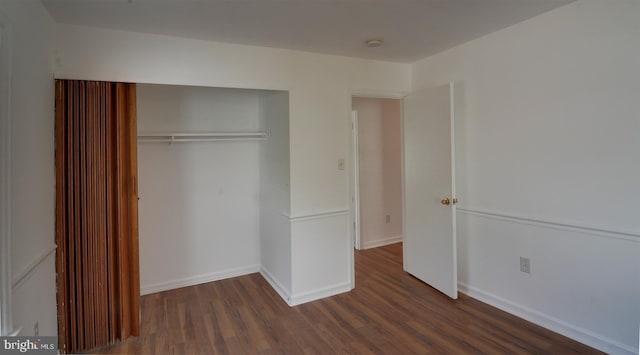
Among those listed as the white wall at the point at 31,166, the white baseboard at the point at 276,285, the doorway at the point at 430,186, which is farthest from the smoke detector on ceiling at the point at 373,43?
the white baseboard at the point at 276,285

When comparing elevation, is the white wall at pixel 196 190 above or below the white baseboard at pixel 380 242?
above

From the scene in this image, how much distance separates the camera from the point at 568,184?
2.36 m

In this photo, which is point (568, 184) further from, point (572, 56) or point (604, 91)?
point (572, 56)

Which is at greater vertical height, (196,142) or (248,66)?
(248,66)

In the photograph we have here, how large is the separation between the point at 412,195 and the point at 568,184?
1.46m

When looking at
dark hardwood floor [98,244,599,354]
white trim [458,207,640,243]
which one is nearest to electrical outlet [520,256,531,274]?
white trim [458,207,640,243]

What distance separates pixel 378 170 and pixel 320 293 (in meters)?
2.19

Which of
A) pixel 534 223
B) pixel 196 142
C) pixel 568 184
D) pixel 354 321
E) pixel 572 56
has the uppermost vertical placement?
pixel 572 56

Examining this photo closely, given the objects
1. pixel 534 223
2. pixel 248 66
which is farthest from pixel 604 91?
pixel 248 66

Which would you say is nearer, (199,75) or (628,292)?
(628,292)

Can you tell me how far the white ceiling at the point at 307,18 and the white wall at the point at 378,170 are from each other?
1.80 m

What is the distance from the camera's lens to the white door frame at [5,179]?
4.79 feet

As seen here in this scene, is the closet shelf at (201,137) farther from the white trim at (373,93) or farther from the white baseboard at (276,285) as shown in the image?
the white baseboard at (276,285)

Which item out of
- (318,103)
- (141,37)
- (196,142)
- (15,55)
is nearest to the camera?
(15,55)
